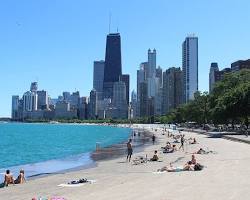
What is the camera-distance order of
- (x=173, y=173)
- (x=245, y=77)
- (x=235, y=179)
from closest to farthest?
(x=235, y=179) → (x=173, y=173) → (x=245, y=77)

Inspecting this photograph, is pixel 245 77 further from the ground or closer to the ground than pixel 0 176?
further from the ground

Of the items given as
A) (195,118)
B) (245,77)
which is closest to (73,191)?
(245,77)

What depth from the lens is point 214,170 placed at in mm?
34406

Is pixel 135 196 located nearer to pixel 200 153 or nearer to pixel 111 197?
pixel 111 197

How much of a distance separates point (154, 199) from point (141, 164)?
853 inches

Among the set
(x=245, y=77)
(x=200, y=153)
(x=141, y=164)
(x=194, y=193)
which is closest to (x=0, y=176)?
(x=141, y=164)

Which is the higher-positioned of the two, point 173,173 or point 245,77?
point 245,77

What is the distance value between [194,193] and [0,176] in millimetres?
24270

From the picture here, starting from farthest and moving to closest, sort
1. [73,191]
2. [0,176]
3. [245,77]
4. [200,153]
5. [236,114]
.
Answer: [245,77] < [236,114] < [200,153] < [0,176] < [73,191]

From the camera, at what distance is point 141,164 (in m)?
44.1

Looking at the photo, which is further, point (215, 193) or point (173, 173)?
point (173, 173)

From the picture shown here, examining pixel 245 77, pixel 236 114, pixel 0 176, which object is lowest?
pixel 0 176

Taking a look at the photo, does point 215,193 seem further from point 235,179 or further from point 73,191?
point 73,191

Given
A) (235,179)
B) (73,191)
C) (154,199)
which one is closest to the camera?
(154,199)
